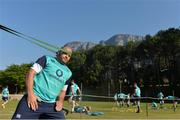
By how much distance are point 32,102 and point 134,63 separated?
258 ft

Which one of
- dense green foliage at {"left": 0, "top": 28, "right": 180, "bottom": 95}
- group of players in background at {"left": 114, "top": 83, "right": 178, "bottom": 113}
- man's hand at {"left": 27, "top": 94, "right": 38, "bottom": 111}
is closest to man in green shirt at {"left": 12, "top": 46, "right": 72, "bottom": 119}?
man's hand at {"left": 27, "top": 94, "right": 38, "bottom": 111}

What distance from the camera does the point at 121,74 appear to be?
86.0 metres

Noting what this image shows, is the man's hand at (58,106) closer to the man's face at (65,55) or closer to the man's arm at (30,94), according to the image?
the man's arm at (30,94)

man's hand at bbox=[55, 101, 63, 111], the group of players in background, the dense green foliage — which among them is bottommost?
man's hand at bbox=[55, 101, 63, 111]

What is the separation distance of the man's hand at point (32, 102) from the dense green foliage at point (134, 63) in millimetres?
63884

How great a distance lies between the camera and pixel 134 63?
8444 centimetres

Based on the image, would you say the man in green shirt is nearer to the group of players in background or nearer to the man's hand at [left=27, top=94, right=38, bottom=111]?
the man's hand at [left=27, top=94, right=38, bottom=111]

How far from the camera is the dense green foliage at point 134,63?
73431mm

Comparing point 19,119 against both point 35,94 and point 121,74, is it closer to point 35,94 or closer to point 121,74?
point 35,94

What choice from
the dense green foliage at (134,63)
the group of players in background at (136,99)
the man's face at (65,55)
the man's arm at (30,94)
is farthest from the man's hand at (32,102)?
the dense green foliage at (134,63)

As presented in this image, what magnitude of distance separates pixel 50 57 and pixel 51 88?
17.2 inches

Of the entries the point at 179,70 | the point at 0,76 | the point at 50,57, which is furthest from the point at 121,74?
the point at 50,57

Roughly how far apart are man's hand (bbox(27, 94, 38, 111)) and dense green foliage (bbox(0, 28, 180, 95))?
210 feet

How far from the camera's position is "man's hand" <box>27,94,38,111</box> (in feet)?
20.9
